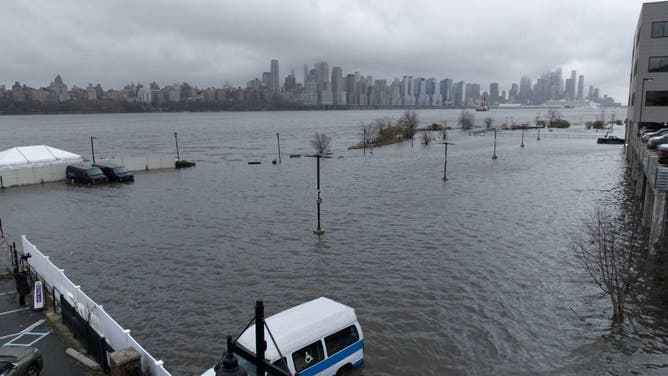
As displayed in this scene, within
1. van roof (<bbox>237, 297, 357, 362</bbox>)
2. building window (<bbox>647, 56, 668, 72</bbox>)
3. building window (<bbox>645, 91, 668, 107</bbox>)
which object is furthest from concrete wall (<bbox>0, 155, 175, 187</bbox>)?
building window (<bbox>647, 56, 668, 72</bbox>)

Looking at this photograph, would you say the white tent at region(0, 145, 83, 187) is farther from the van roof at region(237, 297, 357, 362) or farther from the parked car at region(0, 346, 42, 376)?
the van roof at region(237, 297, 357, 362)

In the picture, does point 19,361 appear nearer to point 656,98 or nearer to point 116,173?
point 116,173

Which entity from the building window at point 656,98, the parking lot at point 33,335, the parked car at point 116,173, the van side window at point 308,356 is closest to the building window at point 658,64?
the building window at point 656,98

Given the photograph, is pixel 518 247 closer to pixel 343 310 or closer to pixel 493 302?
pixel 493 302

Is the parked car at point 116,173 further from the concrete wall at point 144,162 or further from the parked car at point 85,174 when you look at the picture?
the concrete wall at point 144,162

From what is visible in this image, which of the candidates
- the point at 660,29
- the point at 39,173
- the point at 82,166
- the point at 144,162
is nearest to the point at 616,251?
the point at 660,29

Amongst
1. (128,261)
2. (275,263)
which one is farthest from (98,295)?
(275,263)
